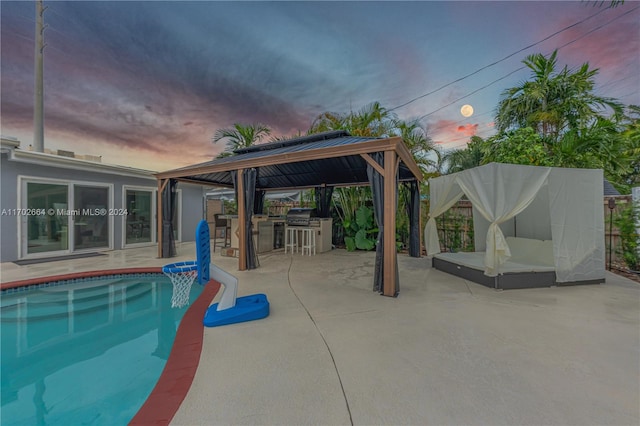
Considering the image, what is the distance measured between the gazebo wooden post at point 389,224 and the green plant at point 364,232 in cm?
399

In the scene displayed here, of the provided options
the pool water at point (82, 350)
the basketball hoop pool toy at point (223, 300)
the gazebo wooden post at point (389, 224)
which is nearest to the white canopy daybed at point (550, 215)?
the gazebo wooden post at point (389, 224)

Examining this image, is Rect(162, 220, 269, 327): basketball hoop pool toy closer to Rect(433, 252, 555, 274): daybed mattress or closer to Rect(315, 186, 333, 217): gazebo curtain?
Rect(433, 252, 555, 274): daybed mattress

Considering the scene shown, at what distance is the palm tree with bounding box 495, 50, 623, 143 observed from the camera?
27.1 feet

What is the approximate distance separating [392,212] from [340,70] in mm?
7279

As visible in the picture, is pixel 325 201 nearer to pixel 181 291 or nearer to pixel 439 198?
pixel 439 198

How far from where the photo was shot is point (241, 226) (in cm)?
544

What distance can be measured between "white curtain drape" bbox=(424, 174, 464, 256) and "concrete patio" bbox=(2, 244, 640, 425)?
2.15 metres

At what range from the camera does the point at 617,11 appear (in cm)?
761

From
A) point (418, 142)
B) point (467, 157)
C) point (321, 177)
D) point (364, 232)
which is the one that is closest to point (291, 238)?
point (321, 177)

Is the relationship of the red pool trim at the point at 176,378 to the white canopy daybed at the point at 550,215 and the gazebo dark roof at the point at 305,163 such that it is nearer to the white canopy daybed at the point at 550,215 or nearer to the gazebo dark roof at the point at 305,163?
the gazebo dark roof at the point at 305,163

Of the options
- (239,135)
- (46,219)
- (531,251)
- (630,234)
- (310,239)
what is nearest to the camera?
(630,234)

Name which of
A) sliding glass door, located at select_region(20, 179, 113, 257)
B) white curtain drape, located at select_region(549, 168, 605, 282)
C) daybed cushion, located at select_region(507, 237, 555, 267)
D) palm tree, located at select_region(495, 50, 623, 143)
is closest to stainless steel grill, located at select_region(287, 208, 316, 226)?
daybed cushion, located at select_region(507, 237, 555, 267)

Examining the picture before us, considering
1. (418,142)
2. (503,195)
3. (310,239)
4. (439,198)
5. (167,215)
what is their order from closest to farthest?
(503,195)
(439,198)
(167,215)
(310,239)
(418,142)

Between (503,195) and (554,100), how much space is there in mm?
7731
